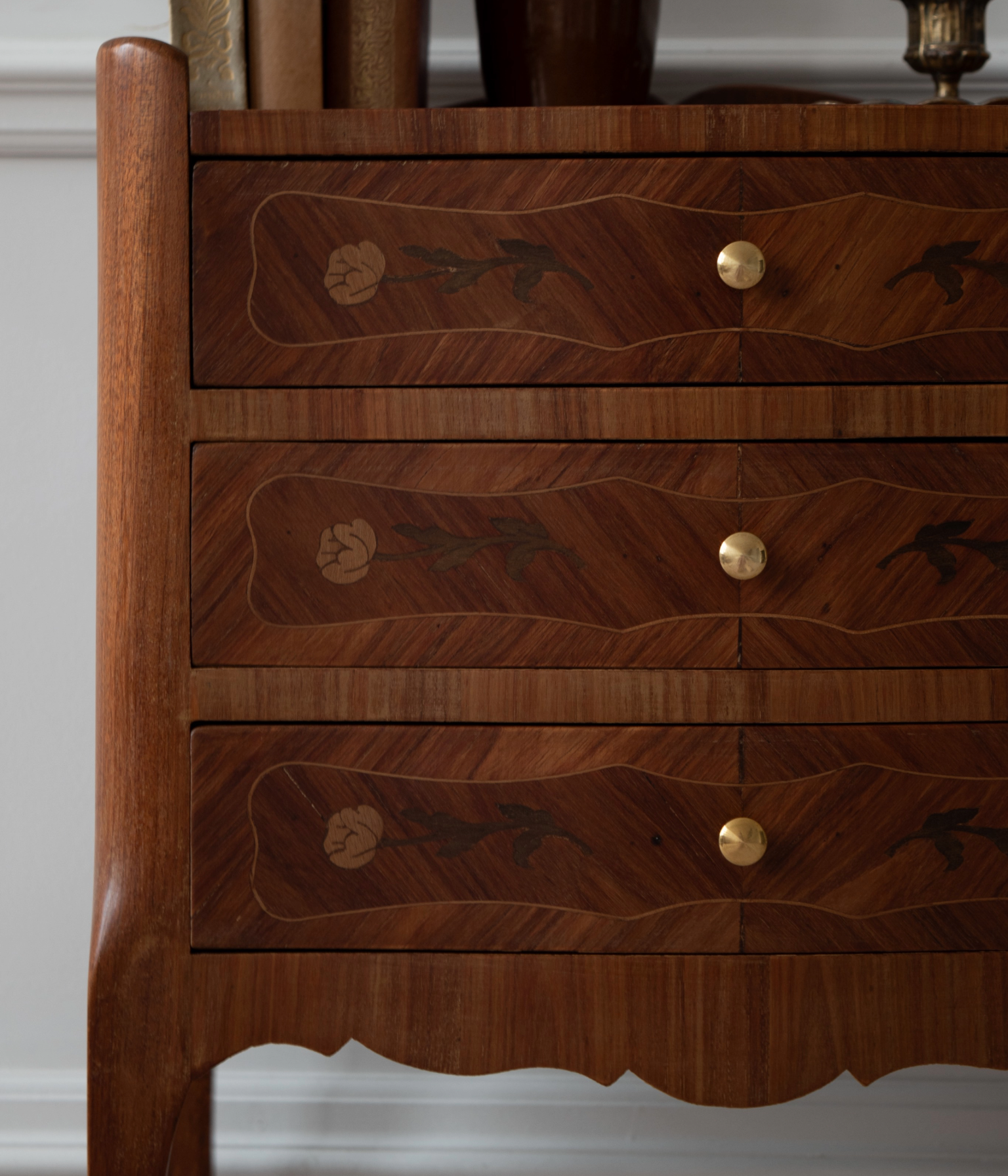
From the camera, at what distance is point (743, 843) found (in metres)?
0.63

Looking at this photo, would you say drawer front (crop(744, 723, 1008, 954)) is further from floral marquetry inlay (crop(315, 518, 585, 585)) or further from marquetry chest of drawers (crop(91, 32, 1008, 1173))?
floral marquetry inlay (crop(315, 518, 585, 585))

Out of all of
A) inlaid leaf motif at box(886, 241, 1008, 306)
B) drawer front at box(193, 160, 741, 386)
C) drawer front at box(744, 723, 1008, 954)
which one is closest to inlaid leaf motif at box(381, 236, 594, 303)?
drawer front at box(193, 160, 741, 386)

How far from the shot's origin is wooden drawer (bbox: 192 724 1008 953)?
25.1 inches

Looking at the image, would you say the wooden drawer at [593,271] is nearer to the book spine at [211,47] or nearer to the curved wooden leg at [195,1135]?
the book spine at [211,47]

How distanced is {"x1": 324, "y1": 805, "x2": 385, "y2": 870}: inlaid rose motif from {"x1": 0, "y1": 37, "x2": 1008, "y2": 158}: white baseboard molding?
2.38 ft

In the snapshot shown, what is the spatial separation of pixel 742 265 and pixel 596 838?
0.37 m

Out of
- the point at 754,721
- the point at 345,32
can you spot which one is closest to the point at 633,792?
the point at 754,721

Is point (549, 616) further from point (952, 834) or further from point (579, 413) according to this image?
point (952, 834)

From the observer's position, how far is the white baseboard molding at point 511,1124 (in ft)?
3.31

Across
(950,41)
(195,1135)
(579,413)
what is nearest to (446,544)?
(579,413)

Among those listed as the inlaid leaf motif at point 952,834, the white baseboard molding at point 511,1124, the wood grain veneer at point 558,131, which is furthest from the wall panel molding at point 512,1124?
the wood grain veneer at point 558,131

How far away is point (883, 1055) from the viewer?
636 millimetres

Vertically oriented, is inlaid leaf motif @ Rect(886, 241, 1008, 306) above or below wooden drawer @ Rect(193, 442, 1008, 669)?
above

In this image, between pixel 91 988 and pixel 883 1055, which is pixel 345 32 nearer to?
pixel 91 988
